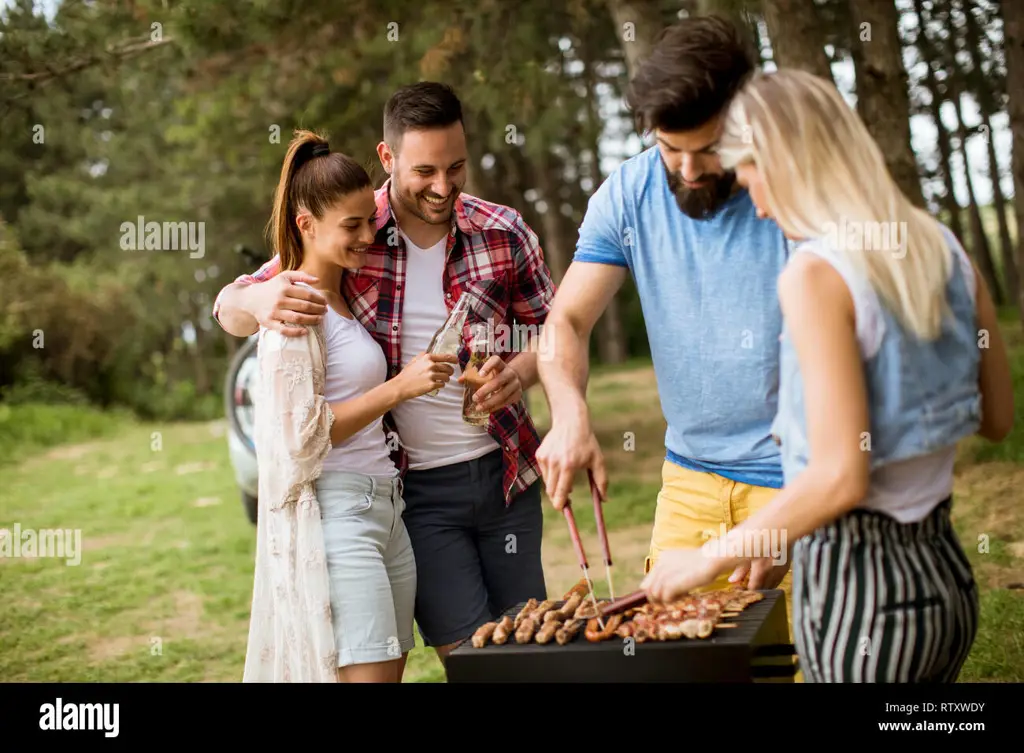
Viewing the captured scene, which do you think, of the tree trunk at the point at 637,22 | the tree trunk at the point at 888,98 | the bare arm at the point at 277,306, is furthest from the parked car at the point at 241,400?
the bare arm at the point at 277,306

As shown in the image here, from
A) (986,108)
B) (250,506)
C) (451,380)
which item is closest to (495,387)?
(451,380)

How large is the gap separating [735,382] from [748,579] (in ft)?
1.34

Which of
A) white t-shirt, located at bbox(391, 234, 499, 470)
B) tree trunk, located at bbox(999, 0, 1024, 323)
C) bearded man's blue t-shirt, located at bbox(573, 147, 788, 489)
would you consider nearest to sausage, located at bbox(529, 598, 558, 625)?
bearded man's blue t-shirt, located at bbox(573, 147, 788, 489)

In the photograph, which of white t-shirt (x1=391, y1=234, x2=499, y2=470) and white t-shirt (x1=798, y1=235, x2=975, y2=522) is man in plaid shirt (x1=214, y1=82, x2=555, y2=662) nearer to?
white t-shirt (x1=391, y1=234, x2=499, y2=470)

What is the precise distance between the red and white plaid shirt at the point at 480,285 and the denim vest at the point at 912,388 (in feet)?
3.48

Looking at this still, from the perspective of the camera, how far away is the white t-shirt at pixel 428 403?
277cm

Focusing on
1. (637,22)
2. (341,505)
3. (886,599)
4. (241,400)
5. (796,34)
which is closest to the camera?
(886,599)

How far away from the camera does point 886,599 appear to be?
186 cm

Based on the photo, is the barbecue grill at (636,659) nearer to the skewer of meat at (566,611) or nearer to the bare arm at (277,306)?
the skewer of meat at (566,611)

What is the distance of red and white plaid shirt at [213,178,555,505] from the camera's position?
275cm

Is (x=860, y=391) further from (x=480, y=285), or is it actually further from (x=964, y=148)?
(x=964, y=148)

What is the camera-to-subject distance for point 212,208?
619 inches

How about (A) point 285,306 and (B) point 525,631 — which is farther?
(A) point 285,306

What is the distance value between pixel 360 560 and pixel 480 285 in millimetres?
701
